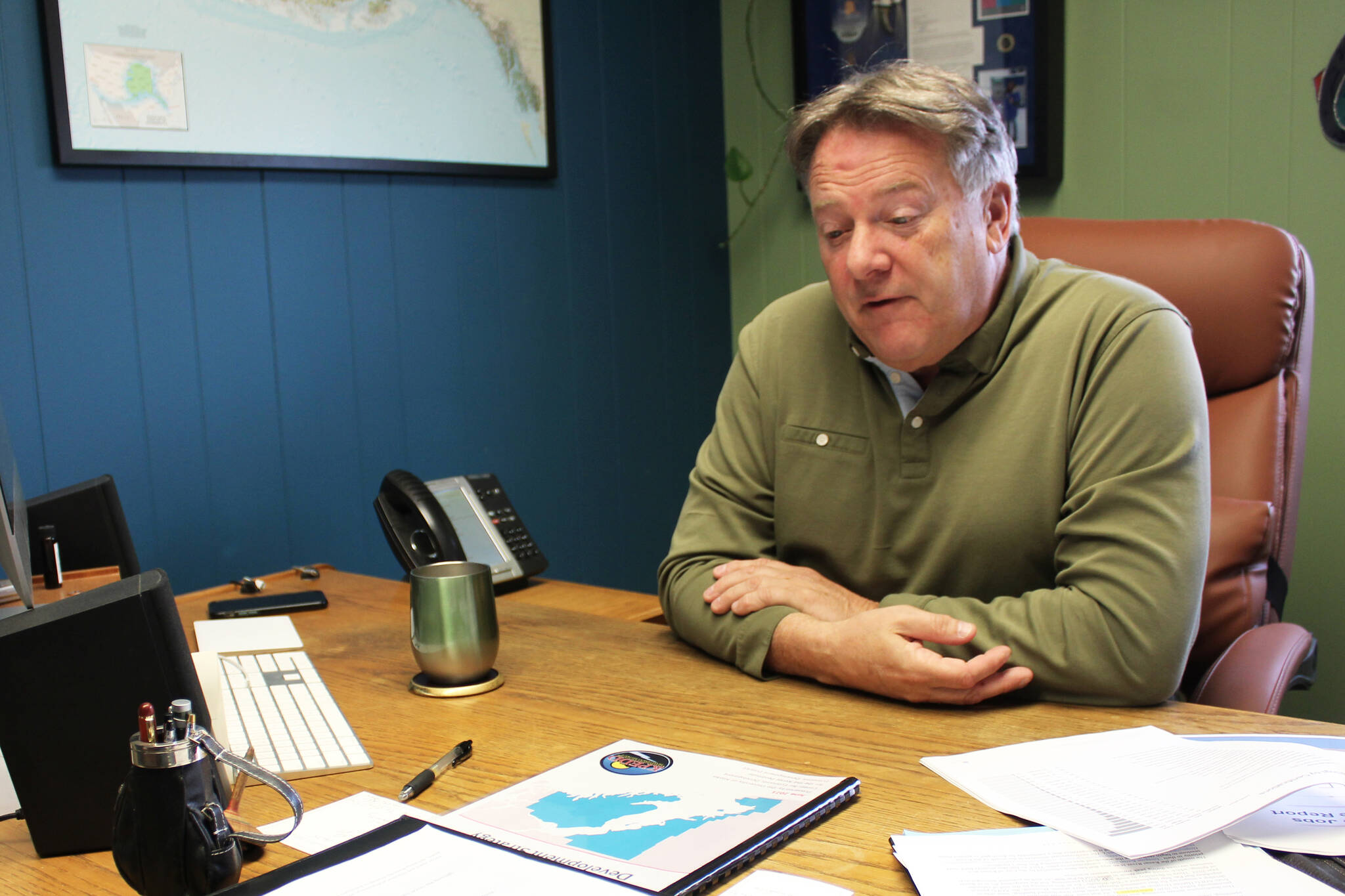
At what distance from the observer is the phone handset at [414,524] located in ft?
5.59

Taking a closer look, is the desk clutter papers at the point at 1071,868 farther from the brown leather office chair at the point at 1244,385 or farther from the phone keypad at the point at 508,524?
the phone keypad at the point at 508,524

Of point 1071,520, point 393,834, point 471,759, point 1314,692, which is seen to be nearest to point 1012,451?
point 1071,520

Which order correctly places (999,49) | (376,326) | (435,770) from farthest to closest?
(999,49)
(376,326)
(435,770)

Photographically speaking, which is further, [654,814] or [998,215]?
[998,215]

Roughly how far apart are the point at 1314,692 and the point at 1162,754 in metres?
1.55

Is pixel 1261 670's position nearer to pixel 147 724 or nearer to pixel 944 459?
pixel 944 459

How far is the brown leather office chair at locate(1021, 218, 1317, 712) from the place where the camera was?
1530mm

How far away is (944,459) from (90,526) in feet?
3.92

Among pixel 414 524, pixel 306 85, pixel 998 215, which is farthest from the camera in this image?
pixel 306 85

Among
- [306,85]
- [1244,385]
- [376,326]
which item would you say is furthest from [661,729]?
[306,85]

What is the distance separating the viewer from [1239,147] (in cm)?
216

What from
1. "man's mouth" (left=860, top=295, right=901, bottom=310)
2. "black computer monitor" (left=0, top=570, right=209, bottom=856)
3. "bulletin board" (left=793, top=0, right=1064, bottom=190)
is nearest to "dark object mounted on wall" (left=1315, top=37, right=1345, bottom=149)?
"bulletin board" (left=793, top=0, right=1064, bottom=190)

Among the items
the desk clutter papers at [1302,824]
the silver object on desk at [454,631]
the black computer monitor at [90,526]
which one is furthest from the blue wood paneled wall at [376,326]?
the desk clutter papers at [1302,824]

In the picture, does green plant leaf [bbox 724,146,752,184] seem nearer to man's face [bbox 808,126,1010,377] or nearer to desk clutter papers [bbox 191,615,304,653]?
man's face [bbox 808,126,1010,377]
